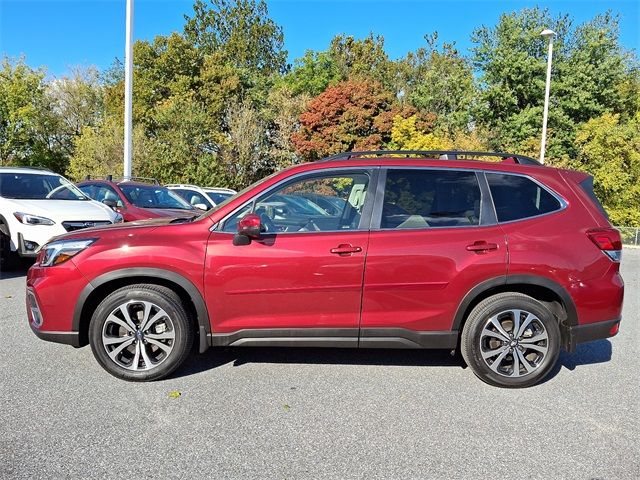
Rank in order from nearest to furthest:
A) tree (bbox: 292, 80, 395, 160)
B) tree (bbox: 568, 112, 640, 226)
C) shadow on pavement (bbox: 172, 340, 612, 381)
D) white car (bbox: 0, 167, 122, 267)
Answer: shadow on pavement (bbox: 172, 340, 612, 381) < white car (bbox: 0, 167, 122, 267) < tree (bbox: 568, 112, 640, 226) < tree (bbox: 292, 80, 395, 160)

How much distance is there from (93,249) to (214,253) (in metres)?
0.96

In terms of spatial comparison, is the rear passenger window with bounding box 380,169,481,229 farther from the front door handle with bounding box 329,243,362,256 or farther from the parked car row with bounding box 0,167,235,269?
the parked car row with bounding box 0,167,235,269

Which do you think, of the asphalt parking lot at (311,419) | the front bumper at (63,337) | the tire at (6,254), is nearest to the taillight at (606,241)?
the asphalt parking lot at (311,419)

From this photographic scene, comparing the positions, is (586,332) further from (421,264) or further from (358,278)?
(358,278)

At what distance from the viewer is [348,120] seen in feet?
88.1

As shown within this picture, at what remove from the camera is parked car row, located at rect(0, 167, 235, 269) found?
7.51 metres

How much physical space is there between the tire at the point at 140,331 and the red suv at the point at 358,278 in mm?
11

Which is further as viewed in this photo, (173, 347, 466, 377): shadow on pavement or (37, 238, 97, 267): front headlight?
(173, 347, 466, 377): shadow on pavement

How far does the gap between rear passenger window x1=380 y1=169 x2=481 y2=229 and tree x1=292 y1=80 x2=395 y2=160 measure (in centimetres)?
2269

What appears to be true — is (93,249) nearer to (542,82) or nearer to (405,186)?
(405,186)

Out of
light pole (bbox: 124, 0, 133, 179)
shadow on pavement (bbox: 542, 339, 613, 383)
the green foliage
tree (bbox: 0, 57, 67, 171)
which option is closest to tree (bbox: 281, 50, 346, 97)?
the green foliage

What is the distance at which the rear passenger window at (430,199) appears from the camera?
391 centimetres

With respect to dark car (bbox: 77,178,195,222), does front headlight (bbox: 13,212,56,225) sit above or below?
below

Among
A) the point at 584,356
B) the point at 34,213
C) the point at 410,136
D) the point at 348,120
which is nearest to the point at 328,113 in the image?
the point at 348,120
